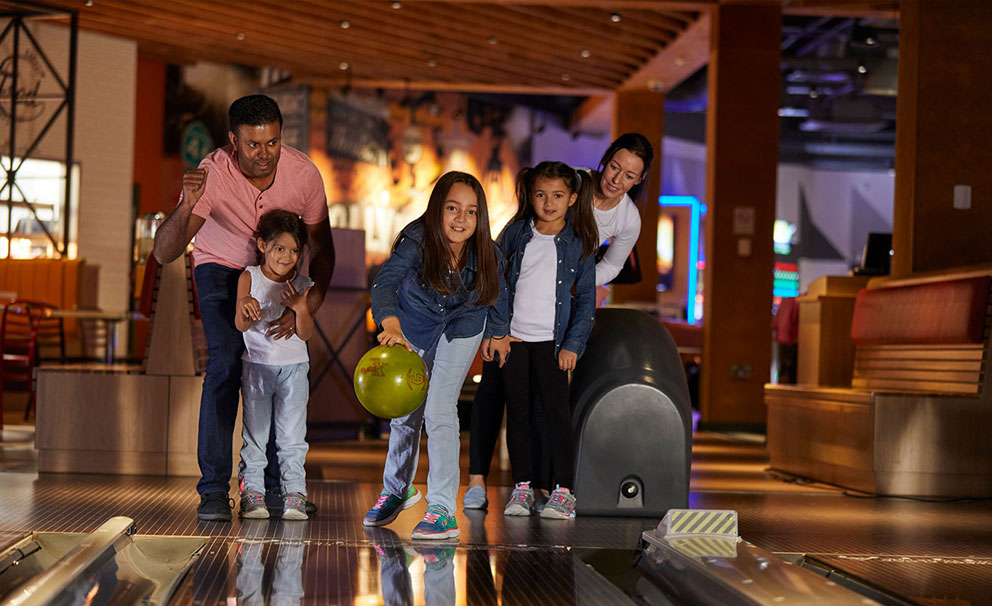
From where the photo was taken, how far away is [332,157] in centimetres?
1466

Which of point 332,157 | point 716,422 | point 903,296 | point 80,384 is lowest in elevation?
point 716,422

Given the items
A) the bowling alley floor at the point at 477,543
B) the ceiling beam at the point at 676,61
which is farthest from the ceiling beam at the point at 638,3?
the bowling alley floor at the point at 477,543

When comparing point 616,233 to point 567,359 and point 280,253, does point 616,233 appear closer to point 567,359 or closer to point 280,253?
point 567,359

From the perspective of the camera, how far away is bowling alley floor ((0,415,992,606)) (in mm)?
2650

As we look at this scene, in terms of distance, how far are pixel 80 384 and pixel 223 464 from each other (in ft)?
4.86

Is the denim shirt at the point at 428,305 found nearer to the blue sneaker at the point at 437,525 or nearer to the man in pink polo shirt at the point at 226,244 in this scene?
the man in pink polo shirt at the point at 226,244

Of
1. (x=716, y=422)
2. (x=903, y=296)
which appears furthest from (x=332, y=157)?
(x=903, y=296)

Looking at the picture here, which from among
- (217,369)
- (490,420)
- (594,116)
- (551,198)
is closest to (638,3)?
(594,116)

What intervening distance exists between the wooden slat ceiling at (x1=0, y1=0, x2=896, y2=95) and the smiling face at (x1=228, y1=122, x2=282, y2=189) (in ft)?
22.5

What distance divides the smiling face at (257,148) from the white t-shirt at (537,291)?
981mm

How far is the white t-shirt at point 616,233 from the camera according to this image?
13.8 ft

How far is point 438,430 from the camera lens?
3.44m

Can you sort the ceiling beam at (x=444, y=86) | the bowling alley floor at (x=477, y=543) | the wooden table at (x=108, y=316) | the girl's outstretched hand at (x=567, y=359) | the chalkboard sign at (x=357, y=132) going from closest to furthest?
the bowling alley floor at (x=477, y=543), the girl's outstretched hand at (x=567, y=359), the wooden table at (x=108, y=316), the ceiling beam at (x=444, y=86), the chalkboard sign at (x=357, y=132)

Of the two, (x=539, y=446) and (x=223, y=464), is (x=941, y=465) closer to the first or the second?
(x=539, y=446)
